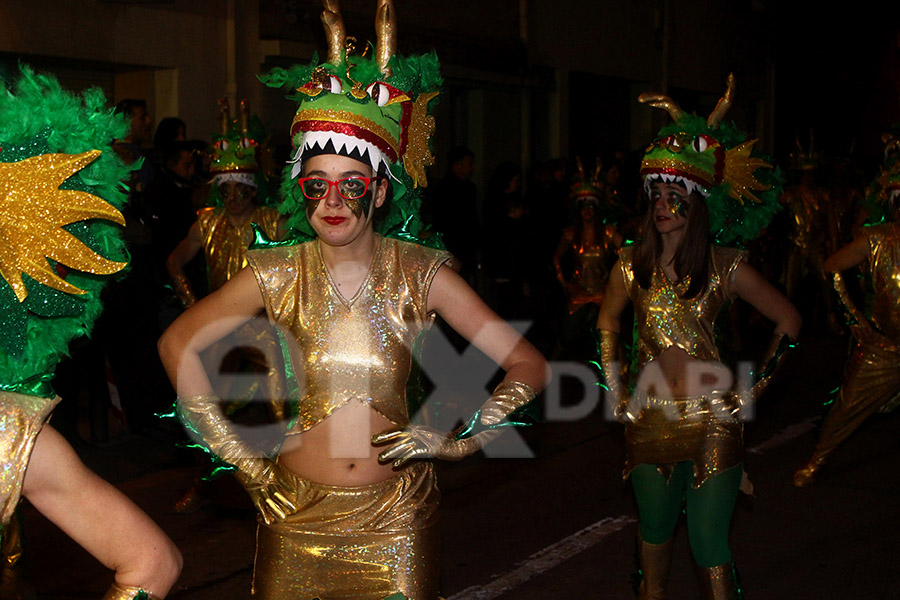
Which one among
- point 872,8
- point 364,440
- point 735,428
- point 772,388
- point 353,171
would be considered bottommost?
point 772,388

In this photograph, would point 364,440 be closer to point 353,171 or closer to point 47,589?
point 353,171

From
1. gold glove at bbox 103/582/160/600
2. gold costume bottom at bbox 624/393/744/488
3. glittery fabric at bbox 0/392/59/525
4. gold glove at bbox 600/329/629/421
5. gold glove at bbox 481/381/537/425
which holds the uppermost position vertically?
glittery fabric at bbox 0/392/59/525

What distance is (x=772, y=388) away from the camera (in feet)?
33.9

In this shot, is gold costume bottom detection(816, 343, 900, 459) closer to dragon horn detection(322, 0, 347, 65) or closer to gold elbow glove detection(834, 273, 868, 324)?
gold elbow glove detection(834, 273, 868, 324)

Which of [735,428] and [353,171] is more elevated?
[353,171]

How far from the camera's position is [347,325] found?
317cm

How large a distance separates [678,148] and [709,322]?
77 centimetres

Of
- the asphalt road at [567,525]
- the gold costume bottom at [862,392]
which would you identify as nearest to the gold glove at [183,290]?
the asphalt road at [567,525]

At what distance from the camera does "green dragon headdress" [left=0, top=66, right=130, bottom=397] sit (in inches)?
84.2

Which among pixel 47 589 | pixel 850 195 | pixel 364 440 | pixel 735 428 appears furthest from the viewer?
pixel 850 195

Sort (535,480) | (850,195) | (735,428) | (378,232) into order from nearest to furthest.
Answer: (378,232)
(735,428)
(535,480)
(850,195)

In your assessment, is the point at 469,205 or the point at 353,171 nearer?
the point at 353,171

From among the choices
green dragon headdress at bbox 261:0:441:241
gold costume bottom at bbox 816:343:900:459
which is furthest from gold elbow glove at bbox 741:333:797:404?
gold costume bottom at bbox 816:343:900:459

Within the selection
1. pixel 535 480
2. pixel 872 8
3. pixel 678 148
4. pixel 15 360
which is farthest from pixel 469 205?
pixel 872 8
